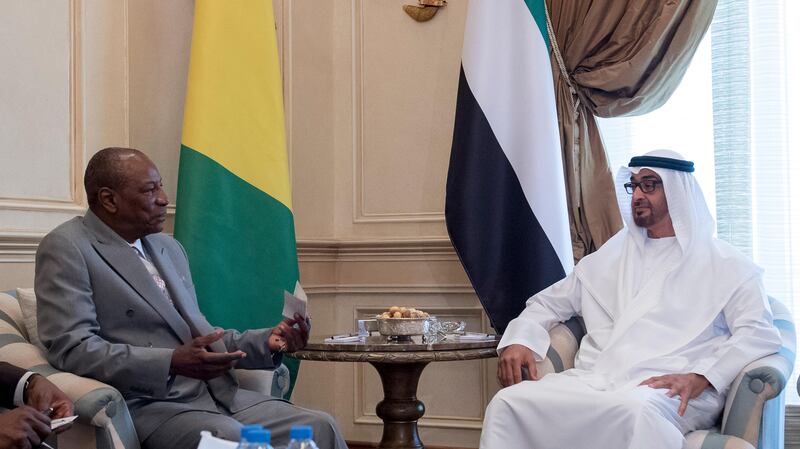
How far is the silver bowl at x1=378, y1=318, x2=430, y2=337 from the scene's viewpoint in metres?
3.65

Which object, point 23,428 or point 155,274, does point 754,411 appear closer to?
point 155,274

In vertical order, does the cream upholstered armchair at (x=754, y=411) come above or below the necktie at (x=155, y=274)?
below

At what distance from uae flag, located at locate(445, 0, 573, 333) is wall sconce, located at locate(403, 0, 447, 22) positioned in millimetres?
464

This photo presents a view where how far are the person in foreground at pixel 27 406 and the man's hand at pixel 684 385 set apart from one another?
6.24 ft

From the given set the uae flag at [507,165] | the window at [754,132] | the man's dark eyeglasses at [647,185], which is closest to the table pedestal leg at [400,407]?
the uae flag at [507,165]

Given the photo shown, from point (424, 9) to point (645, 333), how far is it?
89.5 inches

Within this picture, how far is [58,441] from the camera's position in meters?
2.67

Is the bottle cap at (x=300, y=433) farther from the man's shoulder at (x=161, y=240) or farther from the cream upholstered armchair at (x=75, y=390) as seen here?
the man's shoulder at (x=161, y=240)

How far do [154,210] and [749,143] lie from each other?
108 inches

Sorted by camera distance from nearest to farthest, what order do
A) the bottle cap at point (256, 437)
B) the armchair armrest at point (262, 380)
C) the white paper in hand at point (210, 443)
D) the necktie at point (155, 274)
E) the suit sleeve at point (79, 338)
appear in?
the bottle cap at point (256, 437) → the white paper in hand at point (210, 443) → the suit sleeve at point (79, 338) → the necktie at point (155, 274) → the armchair armrest at point (262, 380)

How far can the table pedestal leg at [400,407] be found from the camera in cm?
371

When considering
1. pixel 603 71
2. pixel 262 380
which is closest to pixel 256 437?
pixel 262 380

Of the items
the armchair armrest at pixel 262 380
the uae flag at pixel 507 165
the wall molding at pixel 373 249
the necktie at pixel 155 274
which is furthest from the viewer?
the wall molding at pixel 373 249

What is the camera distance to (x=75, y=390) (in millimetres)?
2613
